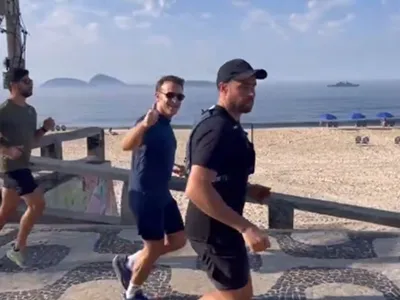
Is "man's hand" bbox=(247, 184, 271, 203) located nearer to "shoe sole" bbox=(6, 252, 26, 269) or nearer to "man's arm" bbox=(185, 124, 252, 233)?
"man's arm" bbox=(185, 124, 252, 233)

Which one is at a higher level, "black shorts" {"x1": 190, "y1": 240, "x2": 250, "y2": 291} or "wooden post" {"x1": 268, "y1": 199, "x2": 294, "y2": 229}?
"black shorts" {"x1": 190, "y1": 240, "x2": 250, "y2": 291}

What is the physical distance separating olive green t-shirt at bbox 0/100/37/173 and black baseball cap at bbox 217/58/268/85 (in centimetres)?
228

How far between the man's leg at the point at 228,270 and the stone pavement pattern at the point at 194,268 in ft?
4.51

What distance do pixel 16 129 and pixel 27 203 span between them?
26.7 inches

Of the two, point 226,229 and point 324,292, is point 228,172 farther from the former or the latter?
point 324,292

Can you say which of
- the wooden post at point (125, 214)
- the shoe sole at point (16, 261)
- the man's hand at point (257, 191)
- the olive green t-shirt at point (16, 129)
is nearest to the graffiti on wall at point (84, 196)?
the wooden post at point (125, 214)

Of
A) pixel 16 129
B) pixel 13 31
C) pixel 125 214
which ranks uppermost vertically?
pixel 13 31

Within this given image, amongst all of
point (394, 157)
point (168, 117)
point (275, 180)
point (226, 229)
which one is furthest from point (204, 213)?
point (394, 157)

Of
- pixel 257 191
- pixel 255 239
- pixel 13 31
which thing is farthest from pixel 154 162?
pixel 13 31

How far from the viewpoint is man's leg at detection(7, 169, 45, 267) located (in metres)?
4.84

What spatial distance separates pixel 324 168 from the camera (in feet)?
73.0

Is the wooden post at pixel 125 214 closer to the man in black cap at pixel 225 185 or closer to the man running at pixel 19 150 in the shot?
the man running at pixel 19 150

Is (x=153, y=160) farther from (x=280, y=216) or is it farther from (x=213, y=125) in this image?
(x=280, y=216)

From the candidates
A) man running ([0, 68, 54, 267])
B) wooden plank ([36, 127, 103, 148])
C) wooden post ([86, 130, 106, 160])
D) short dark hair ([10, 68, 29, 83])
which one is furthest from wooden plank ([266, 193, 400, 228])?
wooden post ([86, 130, 106, 160])
